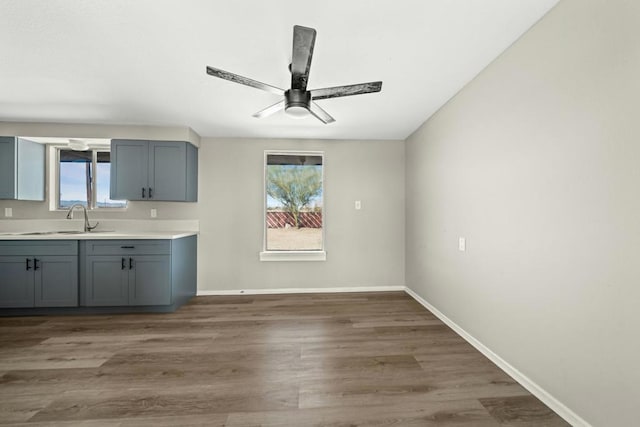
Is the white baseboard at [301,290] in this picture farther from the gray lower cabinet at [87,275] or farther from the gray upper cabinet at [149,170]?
the gray upper cabinet at [149,170]

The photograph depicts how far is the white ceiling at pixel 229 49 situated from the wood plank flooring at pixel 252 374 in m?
2.38


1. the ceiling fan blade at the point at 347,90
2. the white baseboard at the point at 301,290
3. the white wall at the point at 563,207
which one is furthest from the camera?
the white baseboard at the point at 301,290

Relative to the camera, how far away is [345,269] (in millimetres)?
4004

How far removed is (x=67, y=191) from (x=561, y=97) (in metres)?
5.49

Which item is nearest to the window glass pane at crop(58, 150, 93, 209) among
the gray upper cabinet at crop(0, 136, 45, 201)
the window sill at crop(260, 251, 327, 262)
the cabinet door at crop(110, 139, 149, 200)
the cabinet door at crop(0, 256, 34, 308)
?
the gray upper cabinet at crop(0, 136, 45, 201)

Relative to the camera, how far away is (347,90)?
1.96m

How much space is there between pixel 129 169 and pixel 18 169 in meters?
1.32

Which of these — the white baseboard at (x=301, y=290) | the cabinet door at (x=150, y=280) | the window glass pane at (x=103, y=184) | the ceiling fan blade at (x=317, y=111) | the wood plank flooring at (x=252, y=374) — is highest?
the ceiling fan blade at (x=317, y=111)

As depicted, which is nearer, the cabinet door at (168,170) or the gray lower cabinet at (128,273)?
the gray lower cabinet at (128,273)

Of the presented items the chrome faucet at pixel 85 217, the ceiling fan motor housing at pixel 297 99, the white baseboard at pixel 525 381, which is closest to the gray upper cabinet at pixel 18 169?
the chrome faucet at pixel 85 217

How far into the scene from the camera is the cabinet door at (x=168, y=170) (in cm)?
348

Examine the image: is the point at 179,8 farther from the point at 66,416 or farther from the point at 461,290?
the point at 461,290

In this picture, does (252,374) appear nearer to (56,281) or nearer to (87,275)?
(87,275)

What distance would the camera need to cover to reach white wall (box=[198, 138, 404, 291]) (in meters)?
3.88
